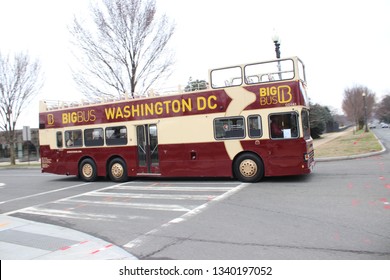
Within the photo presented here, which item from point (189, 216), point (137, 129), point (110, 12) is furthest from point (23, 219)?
point (110, 12)

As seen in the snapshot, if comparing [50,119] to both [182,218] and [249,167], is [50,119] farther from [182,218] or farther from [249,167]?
[182,218]

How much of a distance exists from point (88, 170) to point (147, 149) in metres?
3.27

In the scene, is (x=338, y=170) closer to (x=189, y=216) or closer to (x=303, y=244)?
(x=189, y=216)

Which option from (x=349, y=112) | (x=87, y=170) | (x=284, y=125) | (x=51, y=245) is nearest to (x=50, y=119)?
(x=87, y=170)

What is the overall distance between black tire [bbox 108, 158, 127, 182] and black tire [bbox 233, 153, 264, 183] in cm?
485

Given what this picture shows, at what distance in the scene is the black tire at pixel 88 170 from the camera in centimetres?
1523

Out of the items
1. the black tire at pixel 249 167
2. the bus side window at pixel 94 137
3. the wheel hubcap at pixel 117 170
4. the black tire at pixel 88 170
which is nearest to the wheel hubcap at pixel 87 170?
the black tire at pixel 88 170

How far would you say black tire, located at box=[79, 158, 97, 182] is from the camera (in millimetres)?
15234

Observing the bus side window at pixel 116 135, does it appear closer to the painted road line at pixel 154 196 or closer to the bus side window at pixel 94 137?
the bus side window at pixel 94 137

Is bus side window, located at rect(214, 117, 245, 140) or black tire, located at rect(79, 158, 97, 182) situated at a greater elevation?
bus side window, located at rect(214, 117, 245, 140)

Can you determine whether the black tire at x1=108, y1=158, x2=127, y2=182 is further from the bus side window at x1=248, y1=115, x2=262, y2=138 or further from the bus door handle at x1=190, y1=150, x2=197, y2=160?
the bus side window at x1=248, y1=115, x2=262, y2=138

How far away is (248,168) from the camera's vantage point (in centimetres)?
1198

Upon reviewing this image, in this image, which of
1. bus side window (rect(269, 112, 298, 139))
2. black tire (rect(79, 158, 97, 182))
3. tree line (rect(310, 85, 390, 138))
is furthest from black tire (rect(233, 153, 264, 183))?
tree line (rect(310, 85, 390, 138))
